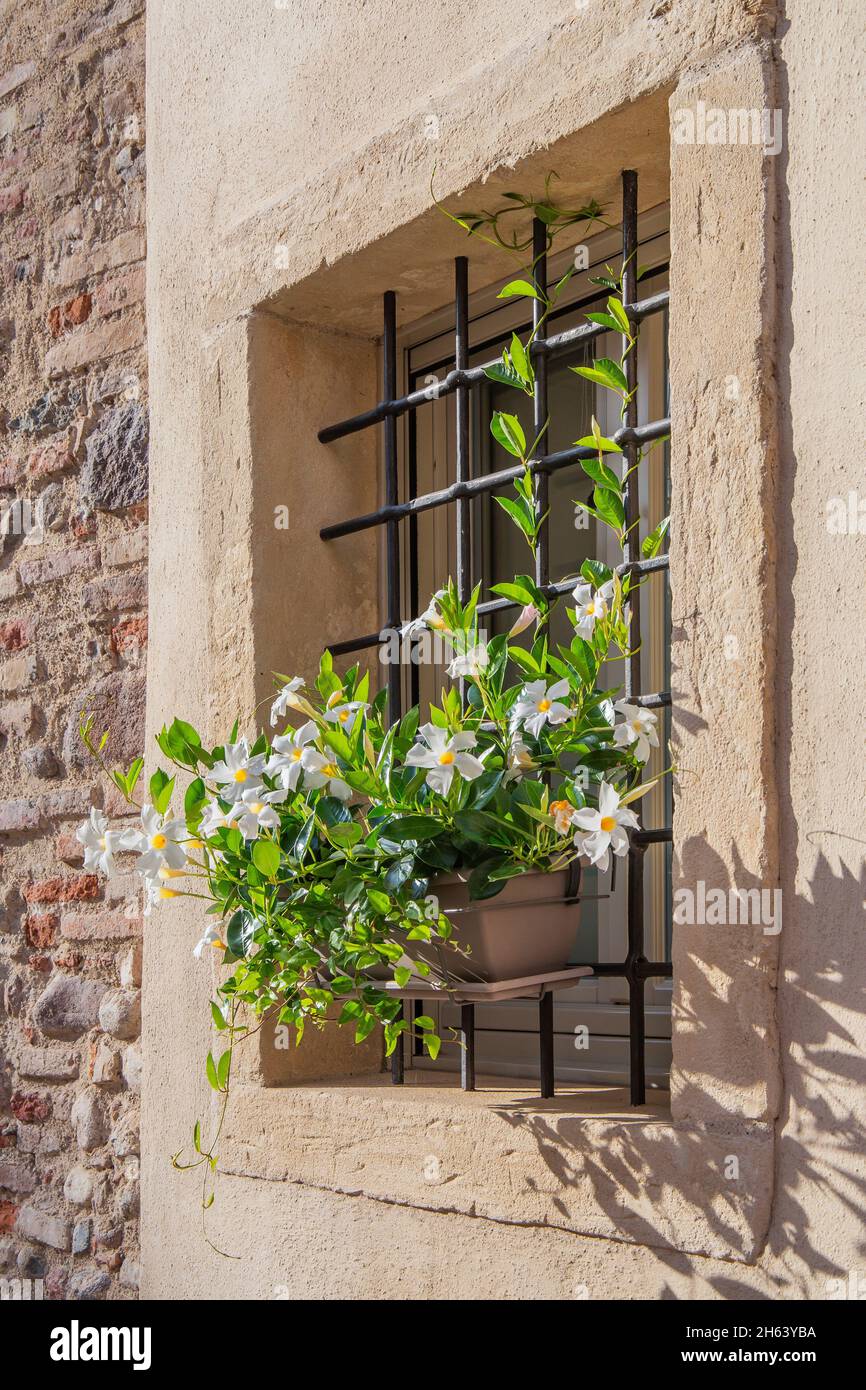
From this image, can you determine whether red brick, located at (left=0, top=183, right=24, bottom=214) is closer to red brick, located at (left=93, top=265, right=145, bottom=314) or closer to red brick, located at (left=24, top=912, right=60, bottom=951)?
red brick, located at (left=93, top=265, right=145, bottom=314)

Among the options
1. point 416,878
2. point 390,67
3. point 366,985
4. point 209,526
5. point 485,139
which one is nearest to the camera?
point 416,878

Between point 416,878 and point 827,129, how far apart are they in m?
1.13

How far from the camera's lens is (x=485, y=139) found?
2.38m

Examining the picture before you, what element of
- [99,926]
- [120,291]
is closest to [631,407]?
[120,291]

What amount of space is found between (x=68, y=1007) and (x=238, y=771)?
1.35 meters

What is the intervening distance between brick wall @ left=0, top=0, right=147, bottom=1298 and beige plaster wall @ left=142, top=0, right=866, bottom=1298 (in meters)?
0.14

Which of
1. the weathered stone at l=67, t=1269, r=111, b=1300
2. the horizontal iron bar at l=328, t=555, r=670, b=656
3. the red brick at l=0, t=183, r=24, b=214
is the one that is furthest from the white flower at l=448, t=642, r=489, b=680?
the red brick at l=0, t=183, r=24, b=214

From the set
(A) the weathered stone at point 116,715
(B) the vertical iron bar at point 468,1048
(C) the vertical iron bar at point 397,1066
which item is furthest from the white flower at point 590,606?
(A) the weathered stone at point 116,715

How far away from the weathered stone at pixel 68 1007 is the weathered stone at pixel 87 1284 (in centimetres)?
49

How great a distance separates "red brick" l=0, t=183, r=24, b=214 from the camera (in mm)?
3652

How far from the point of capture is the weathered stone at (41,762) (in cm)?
336

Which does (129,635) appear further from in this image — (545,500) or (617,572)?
(617,572)

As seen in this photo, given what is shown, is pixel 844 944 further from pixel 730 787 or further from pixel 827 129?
pixel 827 129
